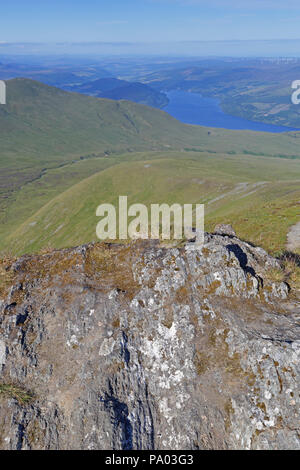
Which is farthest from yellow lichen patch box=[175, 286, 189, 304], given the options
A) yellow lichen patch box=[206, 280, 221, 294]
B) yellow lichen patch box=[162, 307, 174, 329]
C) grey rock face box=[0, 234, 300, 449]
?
yellow lichen patch box=[206, 280, 221, 294]

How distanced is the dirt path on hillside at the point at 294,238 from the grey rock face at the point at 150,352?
16.1 metres

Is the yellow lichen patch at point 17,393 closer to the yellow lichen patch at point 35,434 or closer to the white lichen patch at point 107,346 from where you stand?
the yellow lichen patch at point 35,434

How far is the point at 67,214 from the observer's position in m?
158

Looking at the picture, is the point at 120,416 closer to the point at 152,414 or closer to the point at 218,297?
the point at 152,414

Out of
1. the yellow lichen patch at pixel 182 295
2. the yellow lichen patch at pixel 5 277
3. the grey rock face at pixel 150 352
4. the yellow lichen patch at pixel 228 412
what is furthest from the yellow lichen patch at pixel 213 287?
the yellow lichen patch at pixel 5 277

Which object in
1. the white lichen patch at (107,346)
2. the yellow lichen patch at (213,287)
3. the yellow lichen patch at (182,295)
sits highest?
the yellow lichen patch at (213,287)

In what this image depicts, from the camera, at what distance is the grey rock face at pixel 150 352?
1121 centimetres

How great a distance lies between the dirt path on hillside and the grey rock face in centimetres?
1611

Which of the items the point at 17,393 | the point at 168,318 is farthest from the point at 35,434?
the point at 168,318

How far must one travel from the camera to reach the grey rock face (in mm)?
11211

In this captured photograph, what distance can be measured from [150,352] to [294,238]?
27086 millimetres

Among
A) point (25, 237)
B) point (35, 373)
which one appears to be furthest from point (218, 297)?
point (25, 237)

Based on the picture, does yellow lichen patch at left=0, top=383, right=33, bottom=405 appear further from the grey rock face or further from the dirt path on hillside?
the dirt path on hillside
